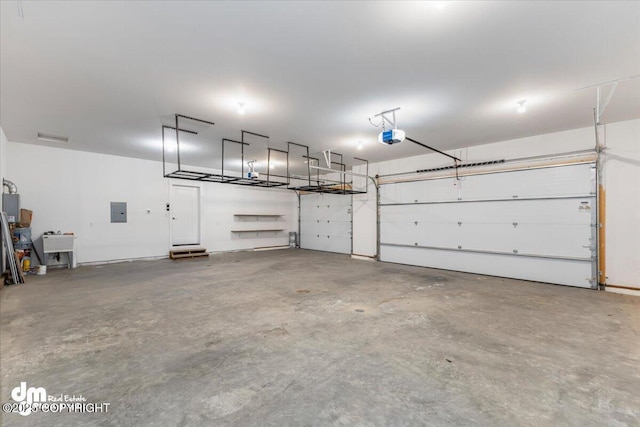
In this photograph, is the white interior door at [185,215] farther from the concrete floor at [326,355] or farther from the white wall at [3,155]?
the concrete floor at [326,355]

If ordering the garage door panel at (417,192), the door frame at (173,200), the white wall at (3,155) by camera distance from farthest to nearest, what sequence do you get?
1. the door frame at (173,200)
2. the garage door panel at (417,192)
3. the white wall at (3,155)

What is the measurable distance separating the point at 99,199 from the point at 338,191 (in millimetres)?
6467

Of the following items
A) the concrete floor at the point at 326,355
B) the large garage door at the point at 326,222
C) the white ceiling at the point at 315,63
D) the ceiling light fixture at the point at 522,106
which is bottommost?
the concrete floor at the point at 326,355

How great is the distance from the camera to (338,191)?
7715 mm

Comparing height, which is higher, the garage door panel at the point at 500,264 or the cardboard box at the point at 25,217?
the cardboard box at the point at 25,217

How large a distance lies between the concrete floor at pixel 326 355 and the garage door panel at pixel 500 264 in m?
0.55

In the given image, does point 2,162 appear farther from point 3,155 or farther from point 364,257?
point 364,257

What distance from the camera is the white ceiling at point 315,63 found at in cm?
229

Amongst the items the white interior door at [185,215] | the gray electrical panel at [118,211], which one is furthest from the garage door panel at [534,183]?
the gray electrical panel at [118,211]

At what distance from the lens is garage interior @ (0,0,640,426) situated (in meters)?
2.14

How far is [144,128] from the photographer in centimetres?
535

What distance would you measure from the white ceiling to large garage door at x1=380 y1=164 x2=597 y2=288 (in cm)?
128

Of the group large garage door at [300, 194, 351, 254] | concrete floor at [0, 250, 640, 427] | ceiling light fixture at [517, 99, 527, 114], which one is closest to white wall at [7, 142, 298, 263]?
concrete floor at [0, 250, 640, 427]

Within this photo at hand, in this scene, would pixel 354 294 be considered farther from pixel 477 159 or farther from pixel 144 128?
pixel 144 128
